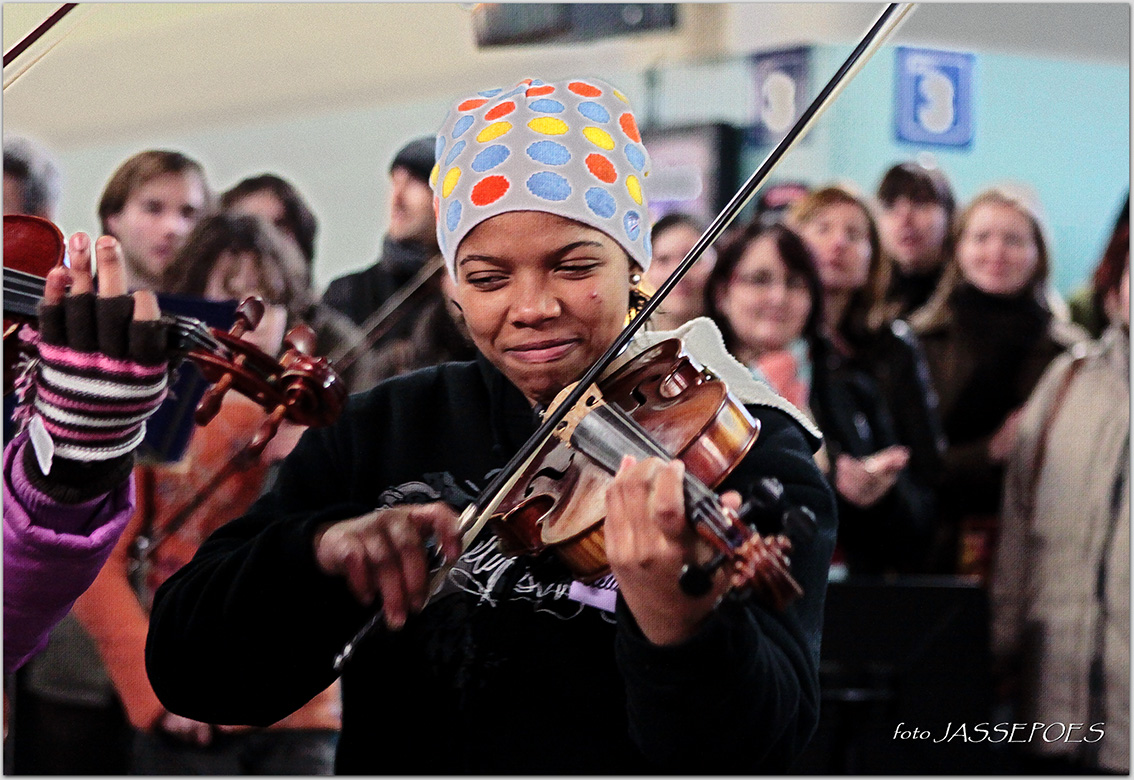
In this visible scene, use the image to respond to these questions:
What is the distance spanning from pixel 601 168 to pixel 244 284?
106 centimetres

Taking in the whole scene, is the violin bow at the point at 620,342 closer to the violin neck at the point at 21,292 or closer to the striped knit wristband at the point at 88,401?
the striped knit wristband at the point at 88,401

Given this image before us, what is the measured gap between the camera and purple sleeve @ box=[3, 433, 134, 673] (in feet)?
3.58

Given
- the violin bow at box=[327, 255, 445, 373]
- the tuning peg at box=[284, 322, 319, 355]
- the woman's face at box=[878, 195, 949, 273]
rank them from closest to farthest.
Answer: the tuning peg at box=[284, 322, 319, 355]
the violin bow at box=[327, 255, 445, 373]
the woman's face at box=[878, 195, 949, 273]

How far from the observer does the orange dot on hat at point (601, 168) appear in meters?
1.08

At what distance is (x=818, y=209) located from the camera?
2646 millimetres

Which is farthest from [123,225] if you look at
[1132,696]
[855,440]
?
[1132,696]

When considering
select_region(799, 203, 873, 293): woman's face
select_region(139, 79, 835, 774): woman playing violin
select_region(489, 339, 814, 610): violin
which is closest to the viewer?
select_region(489, 339, 814, 610): violin

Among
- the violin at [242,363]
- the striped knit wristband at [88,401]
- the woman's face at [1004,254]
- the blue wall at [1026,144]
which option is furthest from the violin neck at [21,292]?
the blue wall at [1026,144]

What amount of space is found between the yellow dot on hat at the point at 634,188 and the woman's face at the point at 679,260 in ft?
2.49

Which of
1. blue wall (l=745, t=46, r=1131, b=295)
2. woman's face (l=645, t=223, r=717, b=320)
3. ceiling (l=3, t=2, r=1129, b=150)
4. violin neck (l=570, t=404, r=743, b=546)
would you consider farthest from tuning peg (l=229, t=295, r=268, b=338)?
blue wall (l=745, t=46, r=1131, b=295)

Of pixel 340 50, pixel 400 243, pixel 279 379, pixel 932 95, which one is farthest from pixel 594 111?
pixel 340 50

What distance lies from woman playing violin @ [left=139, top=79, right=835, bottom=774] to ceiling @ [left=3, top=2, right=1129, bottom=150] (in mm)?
2095

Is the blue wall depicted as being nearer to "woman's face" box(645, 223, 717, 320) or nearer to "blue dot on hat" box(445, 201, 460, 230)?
"woman's face" box(645, 223, 717, 320)

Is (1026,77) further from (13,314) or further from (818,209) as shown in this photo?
(13,314)
